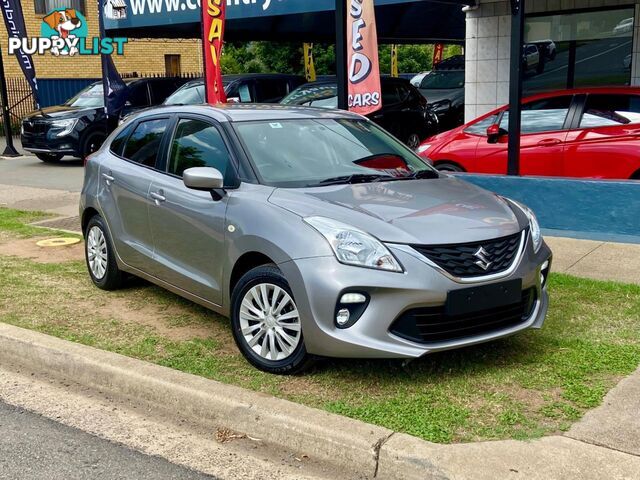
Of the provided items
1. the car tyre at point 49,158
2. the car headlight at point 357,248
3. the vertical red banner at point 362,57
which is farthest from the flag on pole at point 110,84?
the car headlight at point 357,248

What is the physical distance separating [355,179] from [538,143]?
466 cm

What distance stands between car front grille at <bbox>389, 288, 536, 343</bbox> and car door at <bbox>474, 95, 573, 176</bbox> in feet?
15.8

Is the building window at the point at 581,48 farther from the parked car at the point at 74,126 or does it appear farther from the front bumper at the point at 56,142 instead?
the front bumper at the point at 56,142

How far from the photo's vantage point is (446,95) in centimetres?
1775

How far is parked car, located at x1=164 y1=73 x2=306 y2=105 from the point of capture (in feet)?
51.7

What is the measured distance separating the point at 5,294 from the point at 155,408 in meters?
2.75

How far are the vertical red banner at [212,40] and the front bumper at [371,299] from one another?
655 cm

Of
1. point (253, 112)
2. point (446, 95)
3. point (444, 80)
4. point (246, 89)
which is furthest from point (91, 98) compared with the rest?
point (253, 112)

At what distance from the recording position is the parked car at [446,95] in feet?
57.2

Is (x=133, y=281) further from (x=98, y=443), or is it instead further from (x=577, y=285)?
(x=577, y=285)

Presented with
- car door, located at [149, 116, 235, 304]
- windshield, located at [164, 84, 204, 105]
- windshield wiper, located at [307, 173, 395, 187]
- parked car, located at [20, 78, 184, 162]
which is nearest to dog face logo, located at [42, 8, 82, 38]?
parked car, located at [20, 78, 184, 162]

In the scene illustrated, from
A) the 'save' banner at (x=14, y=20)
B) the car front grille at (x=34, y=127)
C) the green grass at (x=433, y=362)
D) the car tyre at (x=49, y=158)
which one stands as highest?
the 'save' banner at (x=14, y=20)

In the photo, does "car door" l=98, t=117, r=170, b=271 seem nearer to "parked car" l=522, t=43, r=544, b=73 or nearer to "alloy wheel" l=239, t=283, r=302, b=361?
"alloy wheel" l=239, t=283, r=302, b=361

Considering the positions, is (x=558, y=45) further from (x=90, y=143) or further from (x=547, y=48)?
(x=90, y=143)
